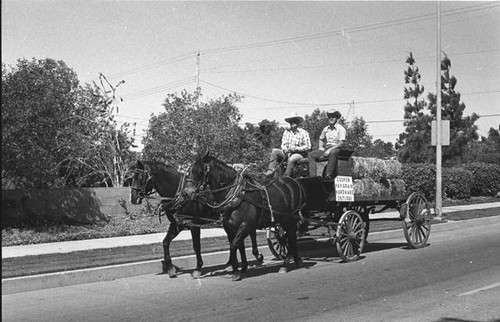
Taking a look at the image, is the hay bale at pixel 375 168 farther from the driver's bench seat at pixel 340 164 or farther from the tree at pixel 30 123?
the tree at pixel 30 123

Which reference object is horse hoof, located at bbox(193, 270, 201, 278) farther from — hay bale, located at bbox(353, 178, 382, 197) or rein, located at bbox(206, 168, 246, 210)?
hay bale, located at bbox(353, 178, 382, 197)

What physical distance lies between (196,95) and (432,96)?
83.5 feet

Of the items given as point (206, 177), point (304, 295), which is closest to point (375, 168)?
point (206, 177)

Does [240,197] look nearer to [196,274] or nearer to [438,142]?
[196,274]

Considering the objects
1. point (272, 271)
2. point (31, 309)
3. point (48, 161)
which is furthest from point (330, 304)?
→ point (48, 161)

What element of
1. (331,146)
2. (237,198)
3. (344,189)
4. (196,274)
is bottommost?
(196,274)

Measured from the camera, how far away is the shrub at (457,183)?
31.0 metres

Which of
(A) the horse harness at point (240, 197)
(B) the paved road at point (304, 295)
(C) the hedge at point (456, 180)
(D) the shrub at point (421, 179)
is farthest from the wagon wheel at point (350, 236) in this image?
(D) the shrub at point (421, 179)

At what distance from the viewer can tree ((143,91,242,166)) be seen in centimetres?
2134

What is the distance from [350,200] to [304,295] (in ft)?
12.3

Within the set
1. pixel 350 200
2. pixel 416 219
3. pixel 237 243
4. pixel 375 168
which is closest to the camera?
pixel 237 243

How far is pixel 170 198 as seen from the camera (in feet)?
32.0

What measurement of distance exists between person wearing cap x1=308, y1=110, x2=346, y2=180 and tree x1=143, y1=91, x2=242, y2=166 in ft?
31.8

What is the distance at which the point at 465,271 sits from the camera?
389 inches
